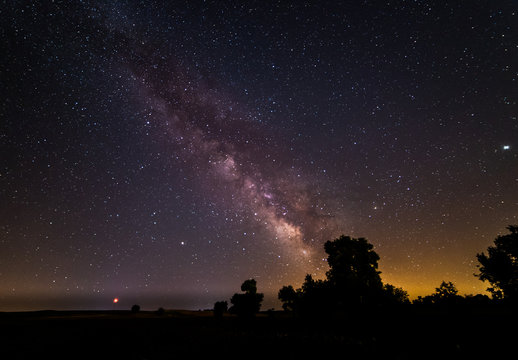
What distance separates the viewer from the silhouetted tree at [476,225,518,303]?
25.8 m

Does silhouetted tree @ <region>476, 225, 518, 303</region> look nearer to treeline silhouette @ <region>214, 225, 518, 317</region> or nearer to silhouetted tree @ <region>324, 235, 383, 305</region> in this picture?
treeline silhouette @ <region>214, 225, 518, 317</region>

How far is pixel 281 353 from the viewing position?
433 inches

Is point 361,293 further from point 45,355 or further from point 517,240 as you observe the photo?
point 45,355

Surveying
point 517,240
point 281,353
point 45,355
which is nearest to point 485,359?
point 281,353

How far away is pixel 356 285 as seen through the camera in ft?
78.3

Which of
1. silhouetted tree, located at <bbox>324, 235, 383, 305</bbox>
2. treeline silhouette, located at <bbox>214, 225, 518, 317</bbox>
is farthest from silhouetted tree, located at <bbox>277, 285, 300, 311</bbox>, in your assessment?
silhouetted tree, located at <bbox>324, 235, 383, 305</bbox>

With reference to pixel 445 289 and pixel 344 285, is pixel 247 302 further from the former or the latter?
pixel 445 289

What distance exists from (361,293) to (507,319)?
1128cm

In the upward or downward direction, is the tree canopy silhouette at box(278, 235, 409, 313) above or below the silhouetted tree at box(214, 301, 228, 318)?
above

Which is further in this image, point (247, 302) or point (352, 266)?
point (247, 302)

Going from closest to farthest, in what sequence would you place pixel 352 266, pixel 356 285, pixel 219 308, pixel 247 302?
pixel 356 285
pixel 352 266
pixel 247 302
pixel 219 308

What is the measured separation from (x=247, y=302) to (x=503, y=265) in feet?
102

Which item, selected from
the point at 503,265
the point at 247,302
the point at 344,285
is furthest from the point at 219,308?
the point at 503,265

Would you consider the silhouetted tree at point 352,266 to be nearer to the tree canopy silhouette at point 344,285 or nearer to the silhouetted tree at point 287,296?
the tree canopy silhouette at point 344,285
